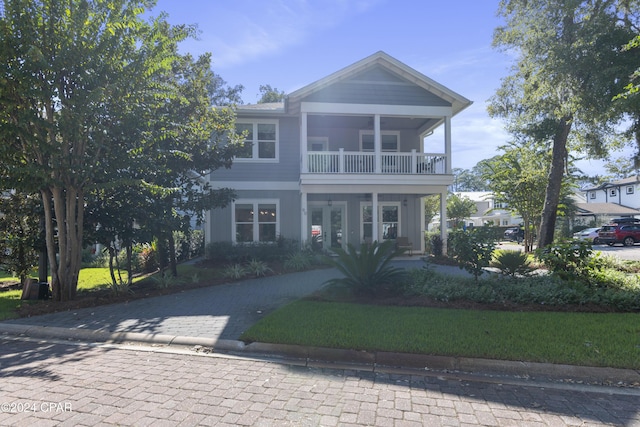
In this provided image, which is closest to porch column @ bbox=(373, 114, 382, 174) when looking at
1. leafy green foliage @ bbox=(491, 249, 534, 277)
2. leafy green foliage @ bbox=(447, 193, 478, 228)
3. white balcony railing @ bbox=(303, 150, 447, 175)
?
white balcony railing @ bbox=(303, 150, 447, 175)

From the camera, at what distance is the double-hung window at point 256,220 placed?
50.6ft

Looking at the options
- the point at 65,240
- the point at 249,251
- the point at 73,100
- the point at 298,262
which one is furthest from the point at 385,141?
the point at 65,240

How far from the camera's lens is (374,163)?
14602 mm

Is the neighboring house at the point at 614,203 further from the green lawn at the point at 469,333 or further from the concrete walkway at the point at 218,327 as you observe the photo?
the concrete walkway at the point at 218,327

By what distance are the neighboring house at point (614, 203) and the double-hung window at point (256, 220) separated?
36.4 meters

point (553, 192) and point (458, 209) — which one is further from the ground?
point (458, 209)

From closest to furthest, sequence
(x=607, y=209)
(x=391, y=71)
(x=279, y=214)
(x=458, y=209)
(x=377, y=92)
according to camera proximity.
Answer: (x=377, y=92), (x=391, y=71), (x=279, y=214), (x=458, y=209), (x=607, y=209)

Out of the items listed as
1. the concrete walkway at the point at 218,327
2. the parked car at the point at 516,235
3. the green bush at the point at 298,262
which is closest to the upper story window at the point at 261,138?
the green bush at the point at 298,262

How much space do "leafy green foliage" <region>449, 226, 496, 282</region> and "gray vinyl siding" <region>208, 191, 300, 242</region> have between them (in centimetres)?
853

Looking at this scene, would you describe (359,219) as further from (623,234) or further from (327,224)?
(623,234)

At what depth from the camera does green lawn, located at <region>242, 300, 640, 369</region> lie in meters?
4.65

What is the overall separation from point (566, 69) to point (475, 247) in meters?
6.91

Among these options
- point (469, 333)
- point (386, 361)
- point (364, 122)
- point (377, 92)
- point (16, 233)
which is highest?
point (377, 92)

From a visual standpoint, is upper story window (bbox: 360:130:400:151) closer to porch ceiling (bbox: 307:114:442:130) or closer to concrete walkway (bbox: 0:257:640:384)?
porch ceiling (bbox: 307:114:442:130)
